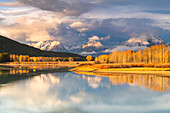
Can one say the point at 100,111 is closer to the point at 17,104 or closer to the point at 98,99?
the point at 98,99

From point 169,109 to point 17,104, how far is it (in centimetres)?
2261

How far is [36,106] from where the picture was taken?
29062 millimetres

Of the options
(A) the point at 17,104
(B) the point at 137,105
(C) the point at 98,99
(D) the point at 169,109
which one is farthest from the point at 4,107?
(D) the point at 169,109

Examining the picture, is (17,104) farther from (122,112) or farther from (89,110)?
(122,112)

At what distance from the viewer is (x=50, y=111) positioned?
86.5ft

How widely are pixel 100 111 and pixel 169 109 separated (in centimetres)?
970

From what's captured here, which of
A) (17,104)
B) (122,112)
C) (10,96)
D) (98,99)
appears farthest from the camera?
(10,96)

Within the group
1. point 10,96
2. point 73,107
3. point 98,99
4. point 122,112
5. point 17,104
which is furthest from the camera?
point 10,96

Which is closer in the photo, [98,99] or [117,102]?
[117,102]

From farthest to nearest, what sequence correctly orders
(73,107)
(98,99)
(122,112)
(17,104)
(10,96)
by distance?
(10,96) < (98,99) < (17,104) < (73,107) < (122,112)

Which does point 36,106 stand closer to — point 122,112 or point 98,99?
point 98,99

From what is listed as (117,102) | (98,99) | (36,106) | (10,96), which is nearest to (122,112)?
(117,102)

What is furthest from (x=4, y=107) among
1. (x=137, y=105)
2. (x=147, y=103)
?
(x=147, y=103)

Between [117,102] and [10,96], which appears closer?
[117,102]
